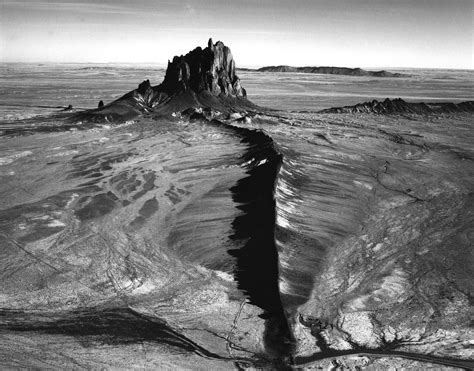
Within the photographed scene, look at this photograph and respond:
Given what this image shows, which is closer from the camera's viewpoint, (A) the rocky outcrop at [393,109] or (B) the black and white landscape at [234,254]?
(B) the black and white landscape at [234,254]

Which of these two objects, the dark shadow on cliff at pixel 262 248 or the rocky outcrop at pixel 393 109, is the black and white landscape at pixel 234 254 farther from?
the rocky outcrop at pixel 393 109

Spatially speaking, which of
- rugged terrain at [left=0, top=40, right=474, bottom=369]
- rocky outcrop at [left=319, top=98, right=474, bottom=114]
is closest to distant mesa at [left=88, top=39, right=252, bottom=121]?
rocky outcrop at [left=319, top=98, right=474, bottom=114]

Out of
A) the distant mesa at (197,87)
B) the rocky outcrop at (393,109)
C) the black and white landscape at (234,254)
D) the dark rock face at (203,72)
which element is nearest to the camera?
the black and white landscape at (234,254)

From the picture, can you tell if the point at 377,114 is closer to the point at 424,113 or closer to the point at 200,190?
the point at 424,113

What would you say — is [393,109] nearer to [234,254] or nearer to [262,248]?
[262,248]

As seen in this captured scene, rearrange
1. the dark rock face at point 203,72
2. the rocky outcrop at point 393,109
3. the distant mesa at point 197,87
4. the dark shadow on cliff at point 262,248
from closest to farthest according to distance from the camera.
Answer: the dark shadow on cliff at point 262,248
the distant mesa at point 197,87
the dark rock face at point 203,72
the rocky outcrop at point 393,109

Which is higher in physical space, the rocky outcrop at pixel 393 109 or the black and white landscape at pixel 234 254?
A: the rocky outcrop at pixel 393 109

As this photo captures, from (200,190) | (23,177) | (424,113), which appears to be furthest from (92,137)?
(424,113)

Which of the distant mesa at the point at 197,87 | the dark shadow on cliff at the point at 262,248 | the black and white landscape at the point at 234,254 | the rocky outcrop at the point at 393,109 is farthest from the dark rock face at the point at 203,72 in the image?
the dark shadow on cliff at the point at 262,248
